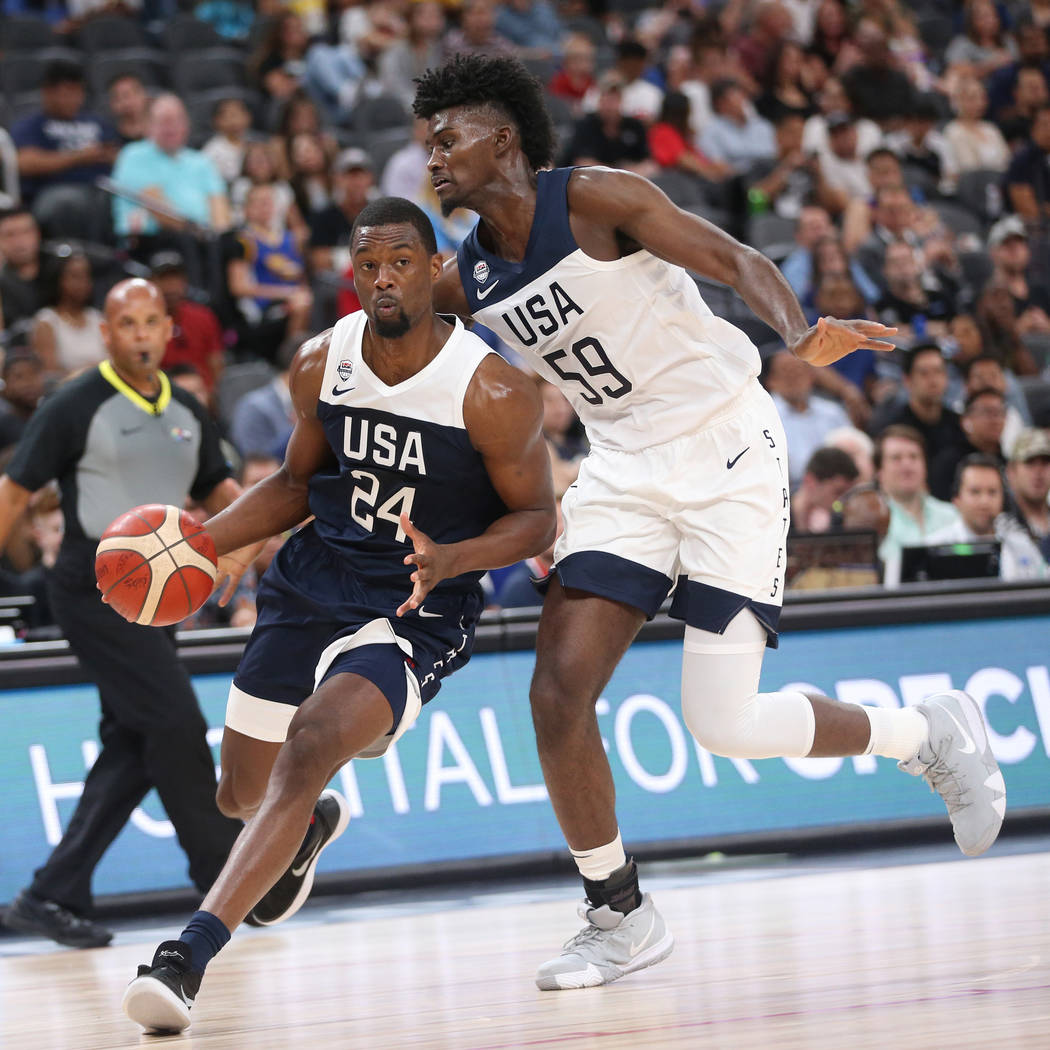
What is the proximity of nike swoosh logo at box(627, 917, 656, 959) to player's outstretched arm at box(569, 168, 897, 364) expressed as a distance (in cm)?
162

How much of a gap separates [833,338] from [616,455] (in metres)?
0.86

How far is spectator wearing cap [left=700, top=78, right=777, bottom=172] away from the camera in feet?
45.1

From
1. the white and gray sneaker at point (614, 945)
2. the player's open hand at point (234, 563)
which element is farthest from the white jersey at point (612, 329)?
the white and gray sneaker at point (614, 945)

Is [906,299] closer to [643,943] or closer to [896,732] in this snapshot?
[896,732]

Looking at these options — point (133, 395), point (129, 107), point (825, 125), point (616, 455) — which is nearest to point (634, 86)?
point (825, 125)

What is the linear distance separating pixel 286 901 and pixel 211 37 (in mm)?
10060

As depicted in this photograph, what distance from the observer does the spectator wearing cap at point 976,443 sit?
31.0 ft

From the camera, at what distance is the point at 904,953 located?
14.6ft

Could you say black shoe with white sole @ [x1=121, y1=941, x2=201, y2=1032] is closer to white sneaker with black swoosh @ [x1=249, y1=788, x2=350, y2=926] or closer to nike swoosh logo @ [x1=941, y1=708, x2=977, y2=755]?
white sneaker with black swoosh @ [x1=249, y1=788, x2=350, y2=926]

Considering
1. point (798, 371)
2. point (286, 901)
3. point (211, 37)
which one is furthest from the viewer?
point (211, 37)

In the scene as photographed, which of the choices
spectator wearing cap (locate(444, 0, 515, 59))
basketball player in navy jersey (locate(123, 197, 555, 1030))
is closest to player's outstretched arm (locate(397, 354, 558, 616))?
basketball player in navy jersey (locate(123, 197, 555, 1030))

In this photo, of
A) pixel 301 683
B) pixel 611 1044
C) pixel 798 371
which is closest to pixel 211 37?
pixel 798 371

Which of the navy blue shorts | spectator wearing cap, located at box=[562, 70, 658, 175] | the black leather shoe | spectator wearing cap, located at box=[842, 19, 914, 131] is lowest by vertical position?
the black leather shoe

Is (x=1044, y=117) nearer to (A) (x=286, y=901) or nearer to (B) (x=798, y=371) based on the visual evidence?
(B) (x=798, y=371)
